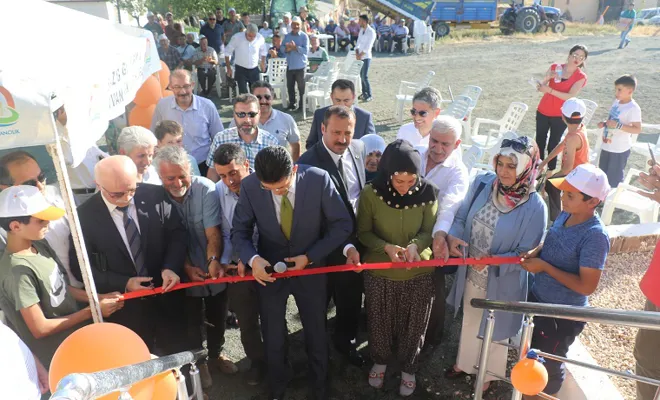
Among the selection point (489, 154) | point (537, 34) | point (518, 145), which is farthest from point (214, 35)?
point (537, 34)

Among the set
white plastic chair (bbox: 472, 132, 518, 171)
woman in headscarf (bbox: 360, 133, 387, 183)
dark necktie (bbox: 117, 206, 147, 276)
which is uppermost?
woman in headscarf (bbox: 360, 133, 387, 183)

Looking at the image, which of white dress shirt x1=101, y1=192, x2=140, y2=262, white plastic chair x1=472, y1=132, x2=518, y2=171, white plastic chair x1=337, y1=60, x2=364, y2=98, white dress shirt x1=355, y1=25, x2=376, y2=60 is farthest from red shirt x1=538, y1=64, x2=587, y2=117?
white dress shirt x1=355, y1=25, x2=376, y2=60

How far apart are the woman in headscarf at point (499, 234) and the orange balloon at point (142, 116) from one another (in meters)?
4.77

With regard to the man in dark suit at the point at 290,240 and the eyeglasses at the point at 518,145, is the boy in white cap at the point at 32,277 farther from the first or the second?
the eyeglasses at the point at 518,145

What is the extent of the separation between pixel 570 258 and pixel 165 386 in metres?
2.47

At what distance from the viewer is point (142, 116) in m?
6.62

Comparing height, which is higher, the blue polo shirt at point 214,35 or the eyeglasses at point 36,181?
the blue polo shirt at point 214,35

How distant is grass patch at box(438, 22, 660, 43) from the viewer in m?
28.0

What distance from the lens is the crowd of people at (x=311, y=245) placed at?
2.94 m

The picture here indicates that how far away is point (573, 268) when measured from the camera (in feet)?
9.97

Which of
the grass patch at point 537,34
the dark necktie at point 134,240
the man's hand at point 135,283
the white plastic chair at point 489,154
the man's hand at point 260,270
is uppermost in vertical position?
the grass patch at point 537,34

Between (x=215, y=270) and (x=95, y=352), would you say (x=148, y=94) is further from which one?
(x=95, y=352)

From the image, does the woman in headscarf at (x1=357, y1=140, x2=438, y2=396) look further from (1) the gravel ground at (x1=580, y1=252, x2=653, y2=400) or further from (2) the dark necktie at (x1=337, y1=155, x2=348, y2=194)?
(1) the gravel ground at (x1=580, y1=252, x2=653, y2=400)

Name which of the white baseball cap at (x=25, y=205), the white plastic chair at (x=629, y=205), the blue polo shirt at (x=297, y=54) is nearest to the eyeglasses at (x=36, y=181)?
the white baseball cap at (x=25, y=205)
